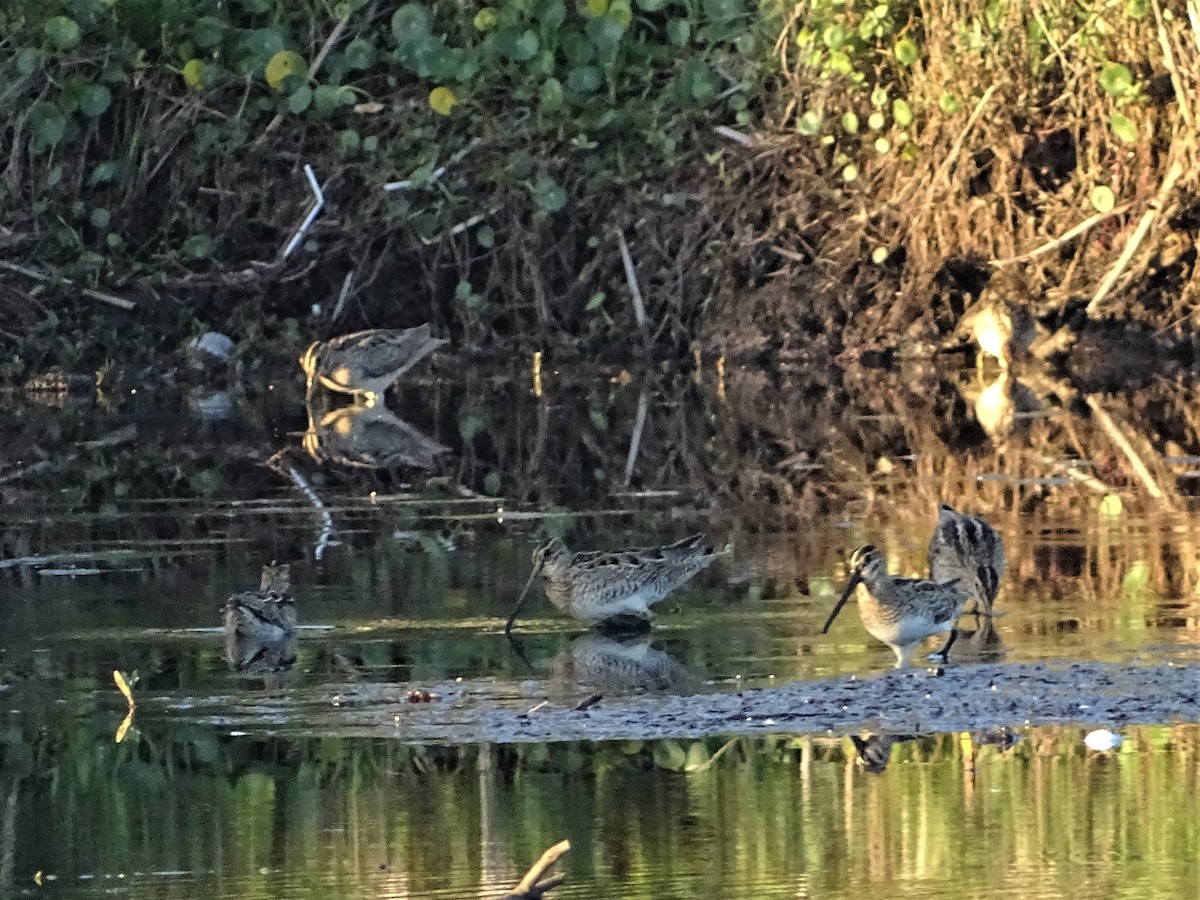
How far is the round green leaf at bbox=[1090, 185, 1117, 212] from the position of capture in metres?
18.5

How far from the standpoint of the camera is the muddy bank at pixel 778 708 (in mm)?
6066

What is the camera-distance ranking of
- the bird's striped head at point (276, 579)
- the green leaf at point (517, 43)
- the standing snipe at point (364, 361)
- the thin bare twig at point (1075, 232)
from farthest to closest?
the green leaf at point (517, 43), the thin bare twig at point (1075, 232), the standing snipe at point (364, 361), the bird's striped head at point (276, 579)

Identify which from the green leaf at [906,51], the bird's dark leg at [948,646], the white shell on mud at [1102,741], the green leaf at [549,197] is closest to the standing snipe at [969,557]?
the bird's dark leg at [948,646]

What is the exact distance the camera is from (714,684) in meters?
6.72

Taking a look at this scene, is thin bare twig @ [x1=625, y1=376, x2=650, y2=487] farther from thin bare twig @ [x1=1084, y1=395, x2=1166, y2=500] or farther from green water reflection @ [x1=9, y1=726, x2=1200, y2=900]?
green water reflection @ [x1=9, y1=726, x2=1200, y2=900]

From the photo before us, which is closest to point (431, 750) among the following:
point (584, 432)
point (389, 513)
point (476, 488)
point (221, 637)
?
point (221, 637)

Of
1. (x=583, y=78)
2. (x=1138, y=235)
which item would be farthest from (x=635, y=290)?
(x=1138, y=235)

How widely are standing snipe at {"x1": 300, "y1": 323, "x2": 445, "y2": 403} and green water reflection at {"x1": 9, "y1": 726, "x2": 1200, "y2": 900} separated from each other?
Answer: 35.9ft

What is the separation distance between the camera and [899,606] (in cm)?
714

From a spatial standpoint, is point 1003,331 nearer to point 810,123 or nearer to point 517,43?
point 810,123

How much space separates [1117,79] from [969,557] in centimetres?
1105

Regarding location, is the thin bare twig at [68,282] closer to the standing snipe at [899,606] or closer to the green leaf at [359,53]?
the green leaf at [359,53]

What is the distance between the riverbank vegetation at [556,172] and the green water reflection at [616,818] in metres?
13.3

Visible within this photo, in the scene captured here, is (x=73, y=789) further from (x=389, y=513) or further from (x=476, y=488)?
(x=476, y=488)
